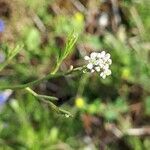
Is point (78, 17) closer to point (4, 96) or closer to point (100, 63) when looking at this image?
point (4, 96)

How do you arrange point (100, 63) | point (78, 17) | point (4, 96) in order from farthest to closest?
point (78, 17), point (4, 96), point (100, 63)

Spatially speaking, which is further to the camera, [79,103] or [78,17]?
[78,17]

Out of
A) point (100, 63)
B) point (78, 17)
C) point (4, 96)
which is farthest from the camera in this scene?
point (78, 17)

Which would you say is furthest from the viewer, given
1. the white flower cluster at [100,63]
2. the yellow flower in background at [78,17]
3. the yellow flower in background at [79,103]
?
the yellow flower in background at [78,17]

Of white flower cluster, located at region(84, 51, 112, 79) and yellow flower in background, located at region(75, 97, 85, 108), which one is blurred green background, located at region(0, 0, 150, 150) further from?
white flower cluster, located at region(84, 51, 112, 79)

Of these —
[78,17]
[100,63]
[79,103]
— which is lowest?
[79,103]

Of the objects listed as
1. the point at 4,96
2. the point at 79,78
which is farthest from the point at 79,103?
the point at 4,96

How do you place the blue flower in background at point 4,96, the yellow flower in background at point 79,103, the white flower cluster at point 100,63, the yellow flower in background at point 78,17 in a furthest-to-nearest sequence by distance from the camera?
the yellow flower in background at point 78,17 → the yellow flower in background at point 79,103 → the blue flower in background at point 4,96 → the white flower cluster at point 100,63

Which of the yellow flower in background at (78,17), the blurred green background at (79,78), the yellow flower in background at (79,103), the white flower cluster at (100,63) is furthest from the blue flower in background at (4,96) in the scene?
the white flower cluster at (100,63)

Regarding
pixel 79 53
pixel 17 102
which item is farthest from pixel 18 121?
pixel 79 53

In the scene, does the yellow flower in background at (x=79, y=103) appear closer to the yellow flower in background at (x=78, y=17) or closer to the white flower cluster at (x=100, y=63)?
the yellow flower in background at (x=78, y=17)
